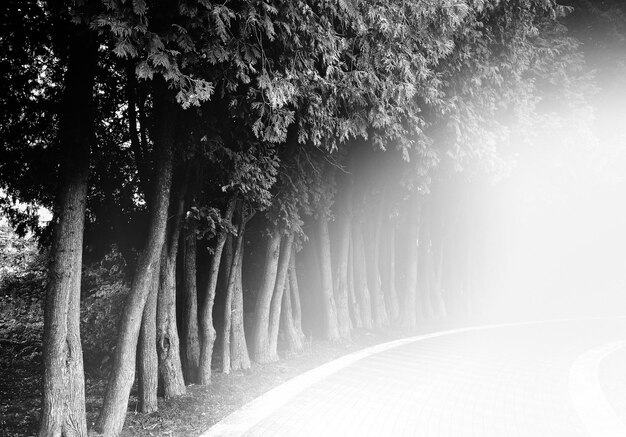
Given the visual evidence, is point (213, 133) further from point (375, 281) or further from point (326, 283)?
point (375, 281)

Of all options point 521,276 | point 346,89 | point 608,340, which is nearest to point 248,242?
point 346,89

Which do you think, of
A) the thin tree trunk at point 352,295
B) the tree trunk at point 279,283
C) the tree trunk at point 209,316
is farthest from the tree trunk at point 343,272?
the tree trunk at point 209,316

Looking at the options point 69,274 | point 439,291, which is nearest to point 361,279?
point 439,291

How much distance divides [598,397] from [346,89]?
7.03 metres

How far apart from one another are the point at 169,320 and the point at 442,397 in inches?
195

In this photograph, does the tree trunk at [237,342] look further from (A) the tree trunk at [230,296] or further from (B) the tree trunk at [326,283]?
(B) the tree trunk at [326,283]

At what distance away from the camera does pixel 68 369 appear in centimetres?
615

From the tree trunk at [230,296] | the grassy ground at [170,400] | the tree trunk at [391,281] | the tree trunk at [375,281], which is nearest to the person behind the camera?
the grassy ground at [170,400]

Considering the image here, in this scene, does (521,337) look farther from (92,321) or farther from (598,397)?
(92,321)

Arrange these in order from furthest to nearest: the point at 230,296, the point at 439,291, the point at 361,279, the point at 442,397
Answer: the point at 439,291, the point at 361,279, the point at 230,296, the point at 442,397

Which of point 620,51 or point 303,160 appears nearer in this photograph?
point 303,160

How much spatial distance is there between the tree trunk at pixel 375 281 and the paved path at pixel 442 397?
3449 mm

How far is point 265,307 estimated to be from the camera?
11258 mm

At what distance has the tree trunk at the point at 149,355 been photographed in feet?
25.1
